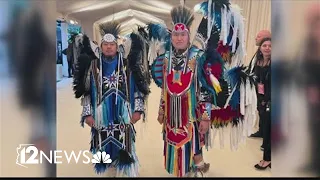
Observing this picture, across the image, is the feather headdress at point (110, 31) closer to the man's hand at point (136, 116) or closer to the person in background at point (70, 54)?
the person in background at point (70, 54)

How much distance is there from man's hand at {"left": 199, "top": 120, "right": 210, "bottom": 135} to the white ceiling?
1.72 feet

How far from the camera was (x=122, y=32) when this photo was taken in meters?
1.67

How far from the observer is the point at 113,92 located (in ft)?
5.59

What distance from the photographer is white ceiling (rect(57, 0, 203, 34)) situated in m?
1.65

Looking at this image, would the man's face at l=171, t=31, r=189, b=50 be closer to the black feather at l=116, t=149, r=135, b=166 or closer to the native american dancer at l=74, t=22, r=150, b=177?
the native american dancer at l=74, t=22, r=150, b=177

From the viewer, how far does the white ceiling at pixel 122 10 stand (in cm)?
165

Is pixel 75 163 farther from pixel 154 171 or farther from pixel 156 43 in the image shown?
pixel 156 43

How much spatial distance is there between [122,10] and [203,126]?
0.71m

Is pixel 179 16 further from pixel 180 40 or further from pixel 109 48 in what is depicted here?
pixel 109 48

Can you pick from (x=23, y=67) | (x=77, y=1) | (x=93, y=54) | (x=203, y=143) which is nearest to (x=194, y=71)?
(x=203, y=143)

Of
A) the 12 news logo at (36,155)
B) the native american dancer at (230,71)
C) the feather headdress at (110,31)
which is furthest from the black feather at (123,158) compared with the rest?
the feather headdress at (110,31)

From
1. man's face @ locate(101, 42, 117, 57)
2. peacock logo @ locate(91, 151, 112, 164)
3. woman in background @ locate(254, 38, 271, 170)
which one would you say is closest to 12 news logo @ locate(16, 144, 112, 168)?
peacock logo @ locate(91, 151, 112, 164)

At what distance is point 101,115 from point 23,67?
1.49 ft

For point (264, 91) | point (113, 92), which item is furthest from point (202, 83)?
point (113, 92)
